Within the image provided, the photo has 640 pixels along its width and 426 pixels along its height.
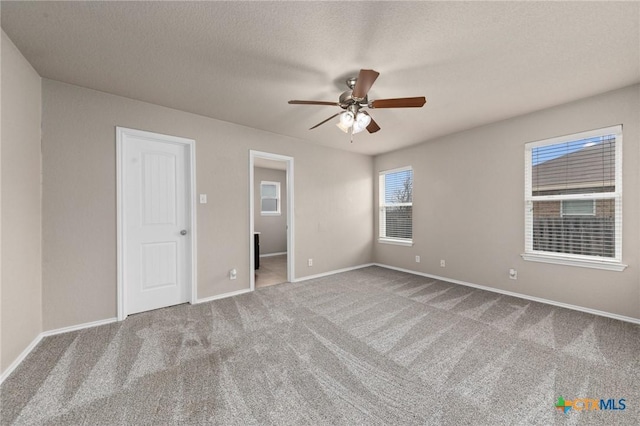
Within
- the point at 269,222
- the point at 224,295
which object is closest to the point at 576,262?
the point at 224,295

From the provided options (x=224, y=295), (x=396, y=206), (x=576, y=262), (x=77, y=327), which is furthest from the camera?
(x=396, y=206)

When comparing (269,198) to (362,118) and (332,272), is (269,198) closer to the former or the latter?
(332,272)

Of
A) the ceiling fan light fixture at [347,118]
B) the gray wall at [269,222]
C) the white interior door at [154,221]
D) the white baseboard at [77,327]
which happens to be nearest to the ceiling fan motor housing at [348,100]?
the ceiling fan light fixture at [347,118]

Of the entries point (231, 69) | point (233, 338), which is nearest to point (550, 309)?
point (233, 338)

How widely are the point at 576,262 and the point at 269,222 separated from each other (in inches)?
248

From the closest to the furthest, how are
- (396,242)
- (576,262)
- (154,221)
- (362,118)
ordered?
1. (362,118)
2. (576,262)
3. (154,221)
4. (396,242)

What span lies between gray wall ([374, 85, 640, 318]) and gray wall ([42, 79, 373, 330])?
5.46 ft

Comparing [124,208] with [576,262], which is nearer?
[124,208]

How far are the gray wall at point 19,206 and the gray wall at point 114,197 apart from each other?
0.40 ft

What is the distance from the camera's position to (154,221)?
2963 millimetres

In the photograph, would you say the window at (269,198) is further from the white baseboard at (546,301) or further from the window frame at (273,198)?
the white baseboard at (546,301)

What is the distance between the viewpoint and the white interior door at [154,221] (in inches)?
110

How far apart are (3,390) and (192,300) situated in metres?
1.60

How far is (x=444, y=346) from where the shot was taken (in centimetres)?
212
